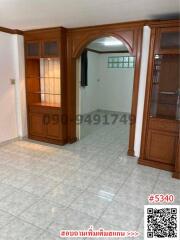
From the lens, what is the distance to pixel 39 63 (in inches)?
177

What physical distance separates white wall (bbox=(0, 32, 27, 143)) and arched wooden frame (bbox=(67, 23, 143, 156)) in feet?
3.55

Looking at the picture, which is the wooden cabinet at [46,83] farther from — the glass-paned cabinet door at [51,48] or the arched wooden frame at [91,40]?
the arched wooden frame at [91,40]

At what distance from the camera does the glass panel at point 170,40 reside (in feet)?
9.03

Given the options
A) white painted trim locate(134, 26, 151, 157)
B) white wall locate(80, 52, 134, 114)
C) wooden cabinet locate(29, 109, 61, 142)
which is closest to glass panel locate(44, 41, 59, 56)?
wooden cabinet locate(29, 109, 61, 142)

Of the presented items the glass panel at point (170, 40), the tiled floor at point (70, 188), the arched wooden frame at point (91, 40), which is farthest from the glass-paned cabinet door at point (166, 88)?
the tiled floor at point (70, 188)

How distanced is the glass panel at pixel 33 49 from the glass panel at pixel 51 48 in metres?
0.21

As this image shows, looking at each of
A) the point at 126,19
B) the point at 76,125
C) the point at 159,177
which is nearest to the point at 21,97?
the point at 76,125

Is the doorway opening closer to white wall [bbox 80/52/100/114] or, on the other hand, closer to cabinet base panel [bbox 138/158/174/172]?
white wall [bbox 80/52/100/114]

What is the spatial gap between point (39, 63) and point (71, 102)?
4.34 ft

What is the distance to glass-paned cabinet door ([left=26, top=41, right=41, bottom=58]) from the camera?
3919mm

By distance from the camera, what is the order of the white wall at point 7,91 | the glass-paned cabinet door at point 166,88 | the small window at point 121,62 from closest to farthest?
the glass-paned cabinet door at point 166,88 < the white wall at point 7,91 < the small window at point 121,62

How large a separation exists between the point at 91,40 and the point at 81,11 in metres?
0.89

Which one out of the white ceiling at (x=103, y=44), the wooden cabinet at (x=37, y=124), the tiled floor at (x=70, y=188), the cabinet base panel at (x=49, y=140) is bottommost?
the tiled floor at (x=70, y=188)

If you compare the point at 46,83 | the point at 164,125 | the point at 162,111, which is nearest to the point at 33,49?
the point at 46,83
